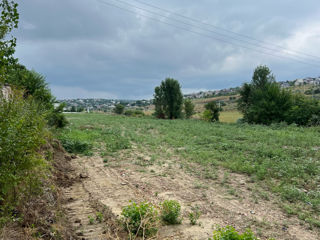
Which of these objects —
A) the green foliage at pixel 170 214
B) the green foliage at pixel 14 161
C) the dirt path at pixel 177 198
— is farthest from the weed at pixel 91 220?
the green foliage at pixel 170 214

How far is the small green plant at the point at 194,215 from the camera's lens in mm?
3963

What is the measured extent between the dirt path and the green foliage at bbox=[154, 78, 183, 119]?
36.4 meters

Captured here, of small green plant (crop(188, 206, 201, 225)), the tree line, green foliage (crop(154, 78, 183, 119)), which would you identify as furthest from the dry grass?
small green plant (crop(188, 206, 201, 225))

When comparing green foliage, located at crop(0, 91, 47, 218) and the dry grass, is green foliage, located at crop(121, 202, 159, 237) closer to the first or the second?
green foliage, located at crop(0, 91, 47, 218)

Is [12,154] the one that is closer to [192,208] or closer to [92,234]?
[92,234]

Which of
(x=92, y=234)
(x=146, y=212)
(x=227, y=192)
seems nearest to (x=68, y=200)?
(x=92, y=234)

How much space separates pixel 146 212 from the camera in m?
3.69

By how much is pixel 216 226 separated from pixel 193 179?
8.39 feet

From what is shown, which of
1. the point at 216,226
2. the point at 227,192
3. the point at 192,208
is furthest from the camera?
the point at 227,192

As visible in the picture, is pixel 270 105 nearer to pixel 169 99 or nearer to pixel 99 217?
pixel 169 99

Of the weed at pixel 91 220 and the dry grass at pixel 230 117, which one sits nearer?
the weed at pixel 91 220

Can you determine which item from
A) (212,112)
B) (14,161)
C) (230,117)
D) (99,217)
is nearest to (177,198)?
(99,217)

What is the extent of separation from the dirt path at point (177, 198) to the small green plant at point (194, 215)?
0.08 meters

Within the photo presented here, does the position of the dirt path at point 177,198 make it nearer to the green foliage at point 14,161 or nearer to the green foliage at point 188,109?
the green foliage at point 14,161
